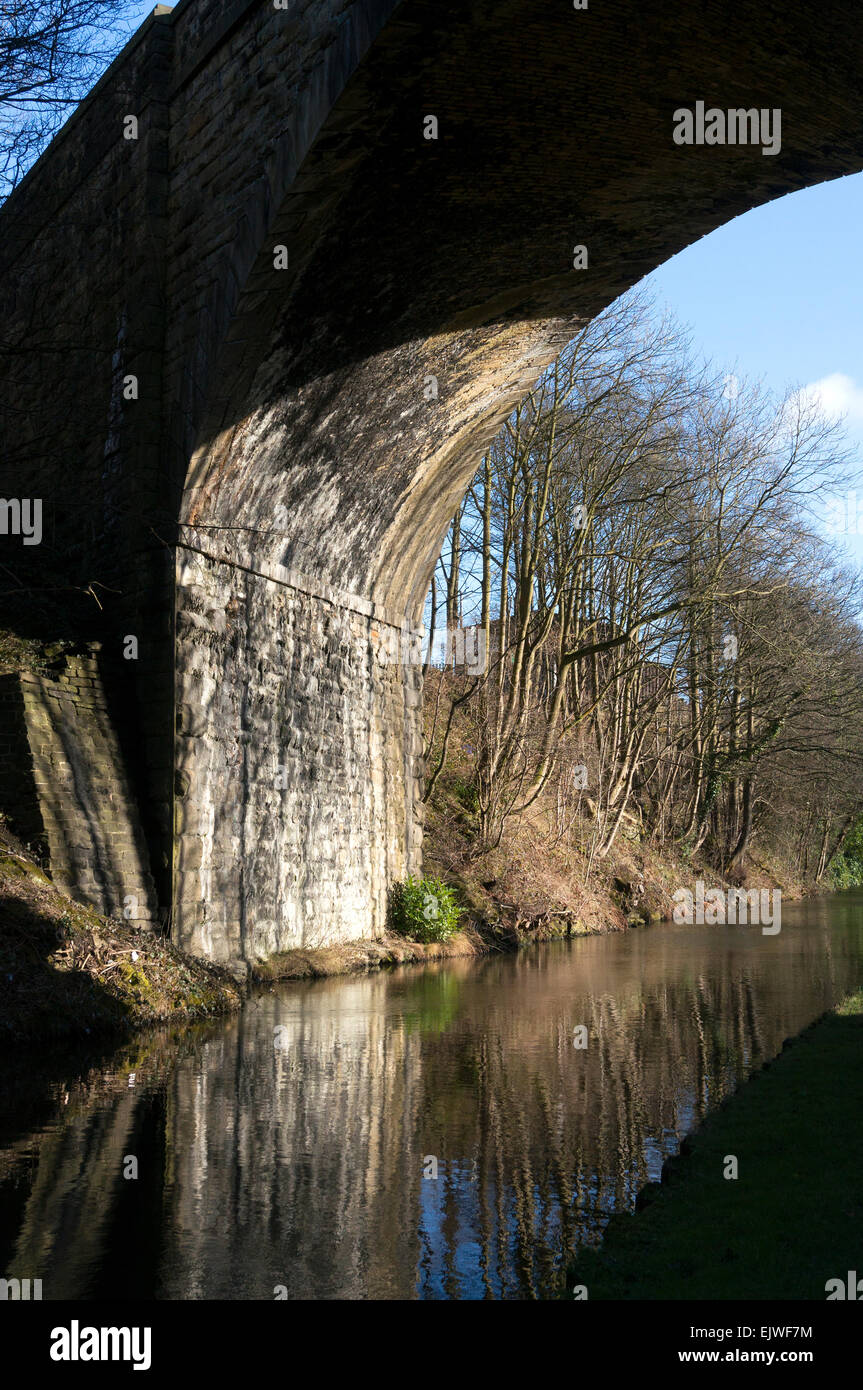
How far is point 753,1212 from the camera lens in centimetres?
441

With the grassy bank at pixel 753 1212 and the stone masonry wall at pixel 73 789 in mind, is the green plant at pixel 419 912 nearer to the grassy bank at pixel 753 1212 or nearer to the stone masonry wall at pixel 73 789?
the stone masonry wall at pixel 73 789

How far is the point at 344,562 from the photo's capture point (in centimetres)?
1495

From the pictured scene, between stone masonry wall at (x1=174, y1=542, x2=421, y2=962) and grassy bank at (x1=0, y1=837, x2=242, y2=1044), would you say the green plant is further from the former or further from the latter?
grassy bank at (x1=0, y1=837, x2=242, y2=1044)

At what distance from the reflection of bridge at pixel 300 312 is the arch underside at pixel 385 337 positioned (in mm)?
36

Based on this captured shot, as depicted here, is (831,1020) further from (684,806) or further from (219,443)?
(684,806)

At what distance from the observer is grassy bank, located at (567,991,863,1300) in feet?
12.3

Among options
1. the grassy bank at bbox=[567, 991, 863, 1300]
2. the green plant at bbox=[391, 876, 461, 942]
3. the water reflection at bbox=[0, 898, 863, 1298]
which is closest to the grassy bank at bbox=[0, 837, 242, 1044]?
the water reflection at bbox=[0, 898, 863, 1298]

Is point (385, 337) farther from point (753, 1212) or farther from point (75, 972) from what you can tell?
point (753, 1212)

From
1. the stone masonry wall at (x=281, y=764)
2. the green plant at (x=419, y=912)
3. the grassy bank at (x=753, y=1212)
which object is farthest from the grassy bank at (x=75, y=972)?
the green plant at (x=419, y=912)

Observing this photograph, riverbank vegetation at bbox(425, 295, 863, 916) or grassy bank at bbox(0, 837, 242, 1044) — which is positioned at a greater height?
riverbank vegetation at bbox(425, 295, 863, 916)

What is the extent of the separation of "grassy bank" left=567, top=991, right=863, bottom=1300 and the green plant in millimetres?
9913

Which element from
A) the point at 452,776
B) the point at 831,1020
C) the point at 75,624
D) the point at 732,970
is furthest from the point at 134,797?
the point at 452,776
